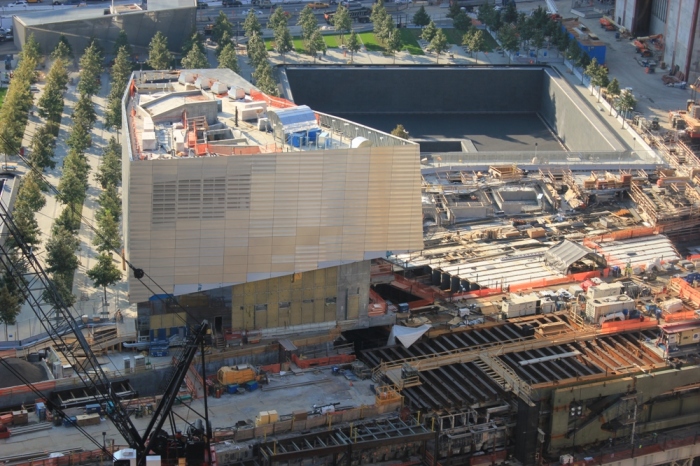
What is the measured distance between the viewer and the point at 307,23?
151875mm

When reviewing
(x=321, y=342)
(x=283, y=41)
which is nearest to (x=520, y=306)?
(x=321, y=342)

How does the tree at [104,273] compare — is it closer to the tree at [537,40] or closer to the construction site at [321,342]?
the construction site at [321,342]

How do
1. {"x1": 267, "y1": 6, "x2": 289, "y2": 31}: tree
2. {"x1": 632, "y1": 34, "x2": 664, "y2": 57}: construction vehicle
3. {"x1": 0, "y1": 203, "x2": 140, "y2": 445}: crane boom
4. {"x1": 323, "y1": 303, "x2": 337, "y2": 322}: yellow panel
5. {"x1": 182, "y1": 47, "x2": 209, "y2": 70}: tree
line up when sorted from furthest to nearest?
1. {"x1": 267, "y1": 6, "x2": 289, "y2": 31}: tree
2. {"x1": 632, "y1": 34, "x2": 664, "y2": 57}: construction vehicle
3. {"x1": 182, "y1": 47, "x2": 209, "y2": 70}: tree
4. {"x1": 323, "y1": 303, "x2": 337, "y2": 322}: yellow panel
5. {"x1": 0, "y1": 203, "x2": 140, "y2": 445}: crane boom

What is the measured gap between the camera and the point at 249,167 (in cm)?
7425

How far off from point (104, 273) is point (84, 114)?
111 ft

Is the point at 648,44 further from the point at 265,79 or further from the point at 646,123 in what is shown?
the point at 265,79

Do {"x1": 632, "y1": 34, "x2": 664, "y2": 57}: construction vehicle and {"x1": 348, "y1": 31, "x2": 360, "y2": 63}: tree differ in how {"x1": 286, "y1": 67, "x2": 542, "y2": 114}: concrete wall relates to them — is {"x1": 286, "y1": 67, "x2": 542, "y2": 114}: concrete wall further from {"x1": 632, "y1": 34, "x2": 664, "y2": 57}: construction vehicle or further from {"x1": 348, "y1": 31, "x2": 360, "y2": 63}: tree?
{"x1": 632, "y1": 34, "x2": 664, "y2": 57}: construction vehicle

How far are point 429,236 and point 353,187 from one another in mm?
21845

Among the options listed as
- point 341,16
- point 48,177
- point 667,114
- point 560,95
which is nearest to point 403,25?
point 341,16

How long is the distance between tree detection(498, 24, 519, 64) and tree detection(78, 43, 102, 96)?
4086 cm

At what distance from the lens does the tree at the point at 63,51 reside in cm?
13938

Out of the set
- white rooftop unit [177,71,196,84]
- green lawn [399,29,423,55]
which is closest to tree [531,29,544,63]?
green lawn [399,29,423,55]

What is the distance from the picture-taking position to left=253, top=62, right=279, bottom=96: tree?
127125 millimetres

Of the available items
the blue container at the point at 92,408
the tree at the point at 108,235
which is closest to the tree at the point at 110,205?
the tree at the point at 108,235
